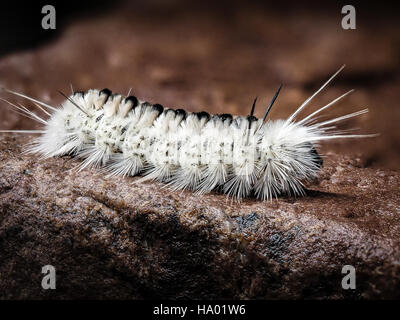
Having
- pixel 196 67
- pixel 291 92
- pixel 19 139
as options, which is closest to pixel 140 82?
pixel 196 67

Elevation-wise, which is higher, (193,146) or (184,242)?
(193,146)

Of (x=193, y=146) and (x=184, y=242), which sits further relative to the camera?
(x=193, y=146)

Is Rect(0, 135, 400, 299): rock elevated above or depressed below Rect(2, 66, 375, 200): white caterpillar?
below

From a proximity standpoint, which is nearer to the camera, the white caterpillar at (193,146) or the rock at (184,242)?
the rock at (184,242)

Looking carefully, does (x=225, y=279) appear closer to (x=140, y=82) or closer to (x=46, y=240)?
(x=46, y=240)

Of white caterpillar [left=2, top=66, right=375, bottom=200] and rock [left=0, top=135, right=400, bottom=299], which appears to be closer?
rock [left=0, top=135, right=400, bottom=299]
